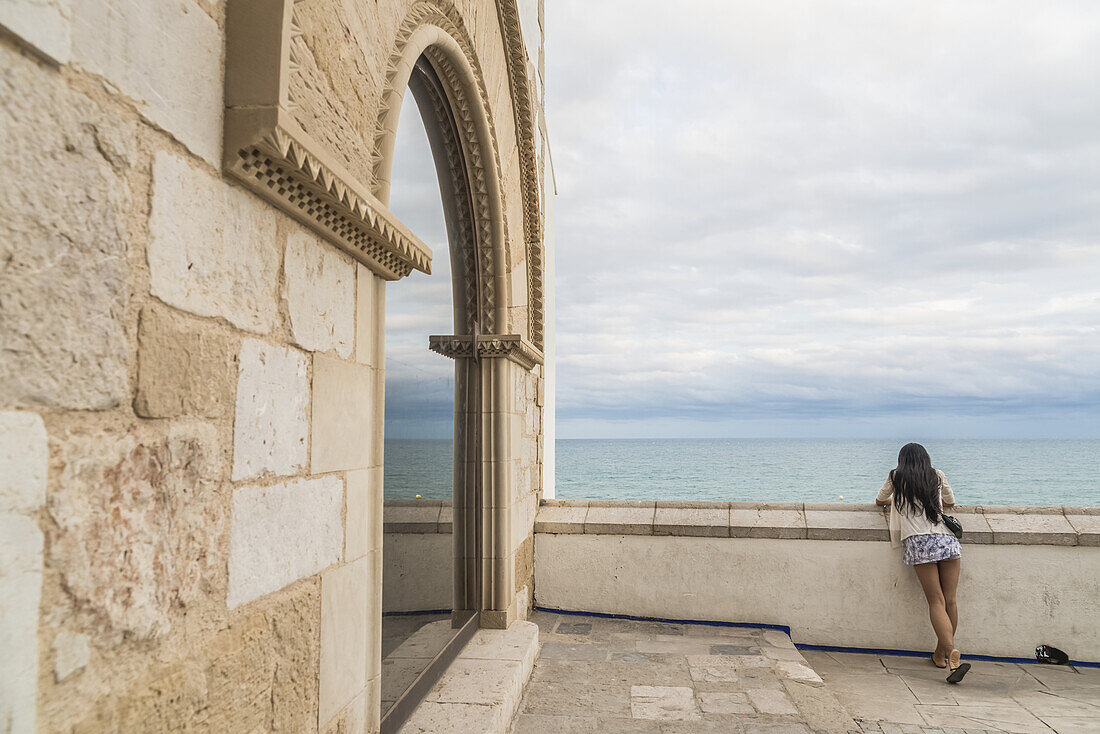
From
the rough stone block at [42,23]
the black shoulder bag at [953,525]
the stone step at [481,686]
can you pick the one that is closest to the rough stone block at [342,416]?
the rough stone block at [42,23]

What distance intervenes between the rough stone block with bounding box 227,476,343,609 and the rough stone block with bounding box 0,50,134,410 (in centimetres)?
43

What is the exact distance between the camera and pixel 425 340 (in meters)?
3.51

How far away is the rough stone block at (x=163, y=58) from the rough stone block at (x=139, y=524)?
50cm

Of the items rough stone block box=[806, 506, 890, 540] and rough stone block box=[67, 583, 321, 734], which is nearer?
rough stone block box=[67, 583, 321, 734]

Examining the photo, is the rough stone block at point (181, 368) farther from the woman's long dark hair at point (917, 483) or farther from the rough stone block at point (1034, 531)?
the rough stone block at point (1034, 531)

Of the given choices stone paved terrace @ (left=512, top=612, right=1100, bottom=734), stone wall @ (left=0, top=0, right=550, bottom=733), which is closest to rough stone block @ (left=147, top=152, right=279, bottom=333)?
stone wall @ (left=0, top=0, right=550, bottom=733)

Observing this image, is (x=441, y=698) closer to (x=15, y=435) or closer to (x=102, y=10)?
(x=15, y=435)

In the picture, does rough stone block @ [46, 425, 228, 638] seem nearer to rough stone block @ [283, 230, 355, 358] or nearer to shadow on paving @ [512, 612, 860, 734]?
rough stone block @ [283, 230, 355, 358]

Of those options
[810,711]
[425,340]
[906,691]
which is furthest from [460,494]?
[906,691]

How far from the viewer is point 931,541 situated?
478 cm

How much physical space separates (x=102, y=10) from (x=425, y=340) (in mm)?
2534

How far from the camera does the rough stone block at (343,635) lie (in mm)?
1742

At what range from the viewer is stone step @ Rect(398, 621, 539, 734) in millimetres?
2904

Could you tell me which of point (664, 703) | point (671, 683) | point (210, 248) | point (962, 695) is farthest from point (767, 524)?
point (210, 248)
